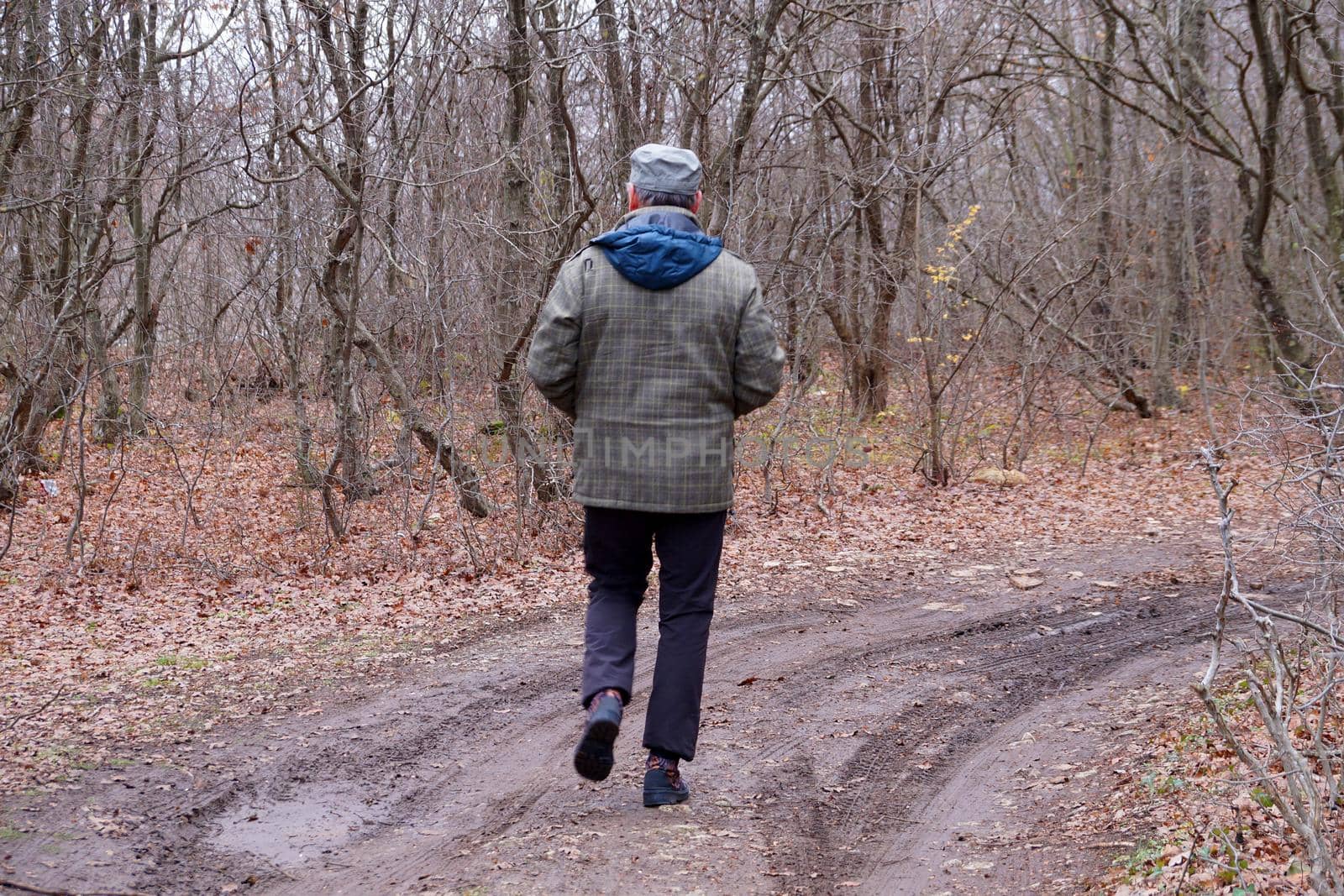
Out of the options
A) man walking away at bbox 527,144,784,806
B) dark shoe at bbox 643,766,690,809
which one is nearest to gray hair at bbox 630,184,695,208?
man walking away at bbox 527,144,784,806

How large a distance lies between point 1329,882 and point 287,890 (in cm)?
282

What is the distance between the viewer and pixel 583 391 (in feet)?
12.3

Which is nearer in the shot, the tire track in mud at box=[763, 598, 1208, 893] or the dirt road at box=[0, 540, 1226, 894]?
the dirt road at box=[0, 540, 1226, 894]

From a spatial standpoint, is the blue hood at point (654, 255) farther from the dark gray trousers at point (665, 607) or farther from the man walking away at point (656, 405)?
the dark gray trousers at point (665, 607)

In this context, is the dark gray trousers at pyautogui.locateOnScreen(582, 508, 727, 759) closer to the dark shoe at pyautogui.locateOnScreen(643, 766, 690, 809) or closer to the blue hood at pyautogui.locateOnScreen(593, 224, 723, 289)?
the dark shoe at pyautogui.locateOnScreen(643, 766, 690, 809)

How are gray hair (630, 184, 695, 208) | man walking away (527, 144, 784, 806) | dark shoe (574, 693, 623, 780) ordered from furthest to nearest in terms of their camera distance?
gray hair (630, 184, 695, 208)
man walking away (527, 144, 784, 806)
dark shoe (574, 693, 623, 780)

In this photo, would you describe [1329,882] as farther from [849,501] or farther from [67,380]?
[67,380]

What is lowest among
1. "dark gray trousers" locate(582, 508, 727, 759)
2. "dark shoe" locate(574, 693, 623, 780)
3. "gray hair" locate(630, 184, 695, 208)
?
"dark shoe" locate(574, 693, 623, 780)

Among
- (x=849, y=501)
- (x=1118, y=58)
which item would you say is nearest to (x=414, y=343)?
(x=849, y=501)

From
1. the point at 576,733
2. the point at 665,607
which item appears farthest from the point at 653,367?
the point at 576,733

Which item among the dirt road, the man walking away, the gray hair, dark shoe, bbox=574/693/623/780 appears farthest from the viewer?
the gray hair

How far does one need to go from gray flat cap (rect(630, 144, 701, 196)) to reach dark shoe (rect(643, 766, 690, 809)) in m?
1.99

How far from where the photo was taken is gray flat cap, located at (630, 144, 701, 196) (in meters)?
3.71

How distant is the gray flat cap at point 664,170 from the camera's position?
12.2ft
